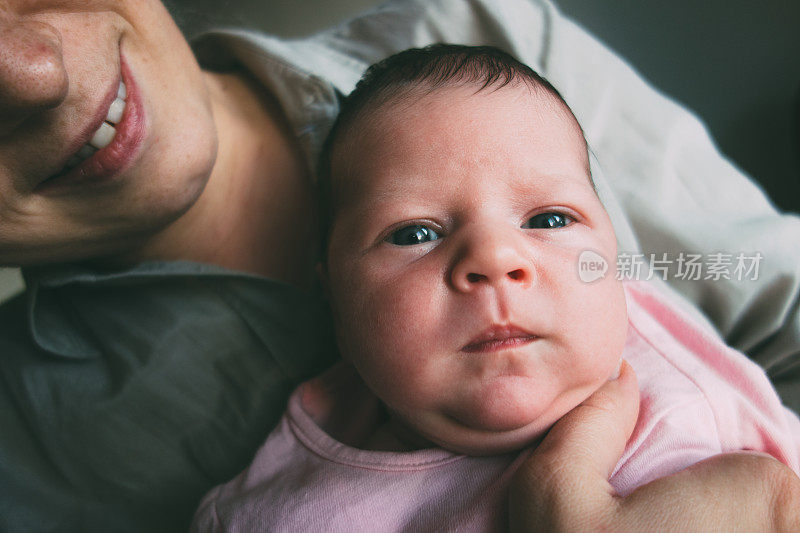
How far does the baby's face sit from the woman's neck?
0.38m

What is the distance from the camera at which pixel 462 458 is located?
67cm

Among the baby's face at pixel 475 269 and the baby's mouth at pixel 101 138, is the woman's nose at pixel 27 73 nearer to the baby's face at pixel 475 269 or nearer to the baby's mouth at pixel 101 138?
the baby's mouth at pixel 101 138

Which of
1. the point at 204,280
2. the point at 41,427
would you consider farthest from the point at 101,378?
the point at 204,280

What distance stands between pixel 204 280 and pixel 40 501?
0.45 m

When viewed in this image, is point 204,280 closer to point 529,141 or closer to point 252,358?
A: point 252,358

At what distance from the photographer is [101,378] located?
0.98 metres

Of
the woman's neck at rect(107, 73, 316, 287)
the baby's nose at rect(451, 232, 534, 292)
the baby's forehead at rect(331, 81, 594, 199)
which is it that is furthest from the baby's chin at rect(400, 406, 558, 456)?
the woman's neck at rect(107, 73, 316, 287)

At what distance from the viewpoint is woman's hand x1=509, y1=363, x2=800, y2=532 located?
0.51 meters

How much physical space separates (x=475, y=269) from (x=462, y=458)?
25cm

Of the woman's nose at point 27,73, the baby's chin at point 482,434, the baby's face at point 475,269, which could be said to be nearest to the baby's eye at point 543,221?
the baby's face at point 475,269

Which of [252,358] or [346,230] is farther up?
[346,230]

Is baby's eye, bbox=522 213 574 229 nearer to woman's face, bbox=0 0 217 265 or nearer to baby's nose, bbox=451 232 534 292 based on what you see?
baby's nose, bbox=451 232 534 292

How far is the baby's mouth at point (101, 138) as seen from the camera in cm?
76

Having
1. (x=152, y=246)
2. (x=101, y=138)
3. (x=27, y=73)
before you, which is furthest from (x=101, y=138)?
(x=152, y=246)
